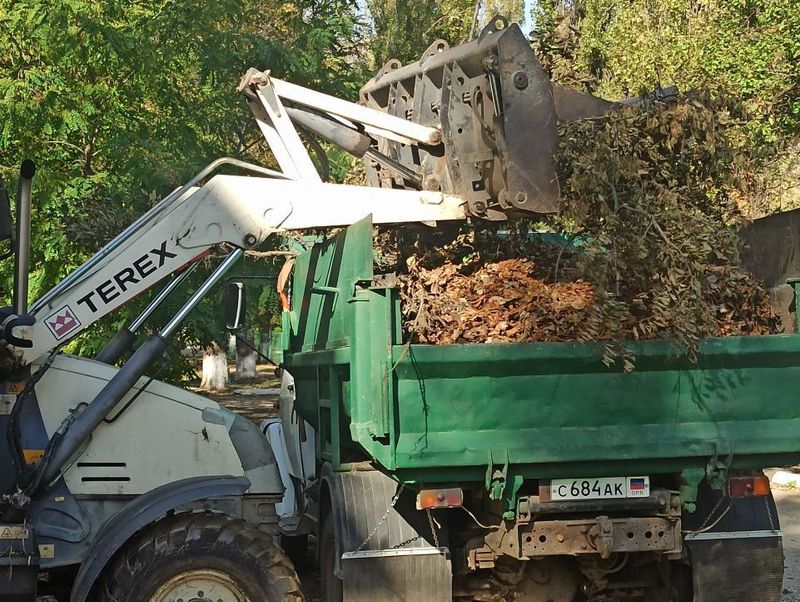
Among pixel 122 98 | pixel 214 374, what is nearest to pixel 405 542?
pixel 122 98

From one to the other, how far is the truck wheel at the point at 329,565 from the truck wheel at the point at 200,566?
40cm

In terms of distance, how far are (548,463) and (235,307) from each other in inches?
71.8

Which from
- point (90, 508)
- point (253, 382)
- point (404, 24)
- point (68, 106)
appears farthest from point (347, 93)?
point (253, 382)

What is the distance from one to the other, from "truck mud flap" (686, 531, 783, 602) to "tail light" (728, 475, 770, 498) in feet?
0.76

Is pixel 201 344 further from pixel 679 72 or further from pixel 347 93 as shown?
pixel 679 72

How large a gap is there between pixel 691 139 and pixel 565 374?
1.68 m

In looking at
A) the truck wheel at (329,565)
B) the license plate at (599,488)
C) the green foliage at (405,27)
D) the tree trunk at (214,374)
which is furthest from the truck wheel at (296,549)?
the tree trunk at (214,374)

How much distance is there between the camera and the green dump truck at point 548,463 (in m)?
4.66

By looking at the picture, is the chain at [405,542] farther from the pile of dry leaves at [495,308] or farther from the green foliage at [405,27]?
the green foliage at [405,27]

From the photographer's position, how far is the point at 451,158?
5840 mm

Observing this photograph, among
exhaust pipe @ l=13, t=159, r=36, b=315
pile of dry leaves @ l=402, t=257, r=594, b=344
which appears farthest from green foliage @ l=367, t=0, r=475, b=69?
pile of dry leaves @ l=402, t=257, r=594, b=344

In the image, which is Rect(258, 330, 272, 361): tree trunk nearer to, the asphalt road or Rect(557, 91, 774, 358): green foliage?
the asphalt road

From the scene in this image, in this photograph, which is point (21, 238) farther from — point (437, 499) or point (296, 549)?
point (296, 549)

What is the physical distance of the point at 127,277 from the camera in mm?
5371
